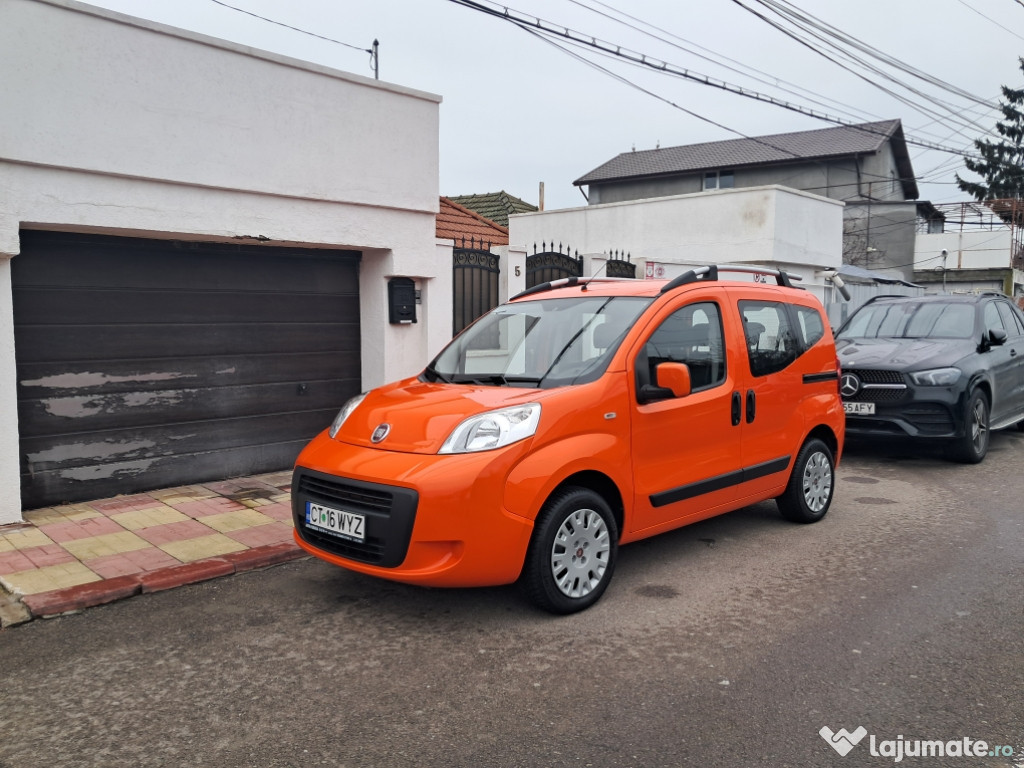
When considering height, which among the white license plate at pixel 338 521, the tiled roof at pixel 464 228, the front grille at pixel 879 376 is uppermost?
the tiled roof at pixel 464 228

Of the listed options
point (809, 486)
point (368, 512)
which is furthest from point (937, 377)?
point (368, 512)

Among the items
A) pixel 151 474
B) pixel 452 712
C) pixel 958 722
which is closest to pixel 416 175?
pixel 151 474

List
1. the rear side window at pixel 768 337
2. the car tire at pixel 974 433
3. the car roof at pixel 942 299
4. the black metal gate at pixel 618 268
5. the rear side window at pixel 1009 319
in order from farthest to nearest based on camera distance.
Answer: the black metal gate at pixel 618 268 → the rear side window at pixel 1009 319 → the car roof at pixel 942 299 → the car tire at pixel 974 433 → the rear side window at pixel 768 337

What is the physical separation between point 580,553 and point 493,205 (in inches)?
725

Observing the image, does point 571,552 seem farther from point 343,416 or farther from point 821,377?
point 821,377

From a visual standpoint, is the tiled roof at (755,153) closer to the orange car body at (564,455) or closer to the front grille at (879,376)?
the front grille at (879,376)

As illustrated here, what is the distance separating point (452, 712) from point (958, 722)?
2023mm

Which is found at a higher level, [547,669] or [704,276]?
[704,276]

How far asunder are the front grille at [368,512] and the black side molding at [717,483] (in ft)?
5.19

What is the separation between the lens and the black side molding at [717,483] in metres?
4.93

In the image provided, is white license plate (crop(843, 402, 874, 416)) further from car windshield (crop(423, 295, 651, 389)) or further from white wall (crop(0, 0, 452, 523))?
car windshield (crop(423, 295, 651, 389))

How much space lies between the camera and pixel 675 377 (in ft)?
15.3

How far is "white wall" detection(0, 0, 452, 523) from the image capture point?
6.07 metres

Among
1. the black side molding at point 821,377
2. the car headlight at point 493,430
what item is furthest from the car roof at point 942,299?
the car headlight at point 493,430
